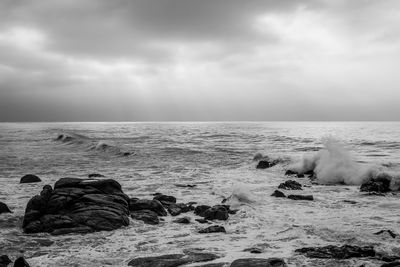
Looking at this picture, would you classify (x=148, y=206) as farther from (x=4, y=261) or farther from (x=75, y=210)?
(x=4, y=261)

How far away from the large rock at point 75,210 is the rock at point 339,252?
4.66 metres

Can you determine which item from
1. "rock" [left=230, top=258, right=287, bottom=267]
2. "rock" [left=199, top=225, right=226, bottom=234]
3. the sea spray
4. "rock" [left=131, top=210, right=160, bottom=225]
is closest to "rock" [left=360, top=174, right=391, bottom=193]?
the sea spray

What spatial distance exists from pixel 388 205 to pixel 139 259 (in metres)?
8.66

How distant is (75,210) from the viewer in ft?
30.1

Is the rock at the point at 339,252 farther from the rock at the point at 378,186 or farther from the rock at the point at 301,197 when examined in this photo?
the rock at the point at 378,186

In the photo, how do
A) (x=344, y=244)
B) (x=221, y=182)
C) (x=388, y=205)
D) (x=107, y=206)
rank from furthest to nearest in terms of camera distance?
1. (x=221, y=182)
2. (x=388, y=205)
3. (x=107, y=206)
4. (x=344, y=244)

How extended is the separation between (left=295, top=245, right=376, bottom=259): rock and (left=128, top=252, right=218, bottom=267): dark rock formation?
1851 mm

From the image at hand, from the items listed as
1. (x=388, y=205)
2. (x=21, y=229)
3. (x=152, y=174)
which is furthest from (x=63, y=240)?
(x=152, y=174)

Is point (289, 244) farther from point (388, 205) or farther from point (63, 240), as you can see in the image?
point (388, 205)

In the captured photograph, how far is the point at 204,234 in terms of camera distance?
8.34m

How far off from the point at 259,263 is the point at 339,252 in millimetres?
1695

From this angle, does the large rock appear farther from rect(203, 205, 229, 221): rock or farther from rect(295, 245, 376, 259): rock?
rect(295, 245, 376, 259): rock

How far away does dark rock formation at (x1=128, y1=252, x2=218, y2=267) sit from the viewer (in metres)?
6.42

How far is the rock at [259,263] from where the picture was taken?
6.08 meters
